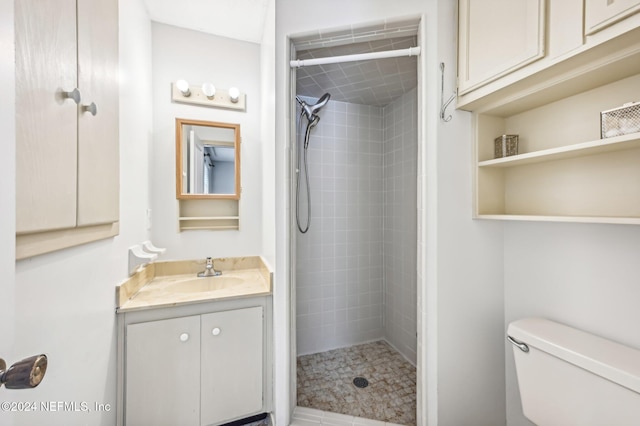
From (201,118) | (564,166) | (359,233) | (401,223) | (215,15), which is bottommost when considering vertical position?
(359,233)

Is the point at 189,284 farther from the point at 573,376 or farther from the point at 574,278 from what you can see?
the point at 574,278

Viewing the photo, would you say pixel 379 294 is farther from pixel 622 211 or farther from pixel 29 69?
pixel 29 69

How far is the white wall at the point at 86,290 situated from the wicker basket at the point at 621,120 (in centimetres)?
167

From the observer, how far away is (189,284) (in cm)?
165

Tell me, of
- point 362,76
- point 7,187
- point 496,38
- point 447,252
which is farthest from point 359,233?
point 7,187

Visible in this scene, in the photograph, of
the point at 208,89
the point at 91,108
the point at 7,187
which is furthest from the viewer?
the point at 208,89

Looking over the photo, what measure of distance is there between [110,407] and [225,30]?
2.35 meters

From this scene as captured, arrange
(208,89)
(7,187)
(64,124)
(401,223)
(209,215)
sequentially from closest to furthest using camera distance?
(7,187), (64,124), (208,89), (209,215), (401,223)

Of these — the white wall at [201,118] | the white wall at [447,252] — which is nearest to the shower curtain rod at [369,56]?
the white wall at [447,252]

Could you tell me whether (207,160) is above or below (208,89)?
below

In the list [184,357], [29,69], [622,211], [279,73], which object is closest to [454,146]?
[622,211]

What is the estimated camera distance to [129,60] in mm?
1368

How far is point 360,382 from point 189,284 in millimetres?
1397

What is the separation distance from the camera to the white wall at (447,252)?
120cm
